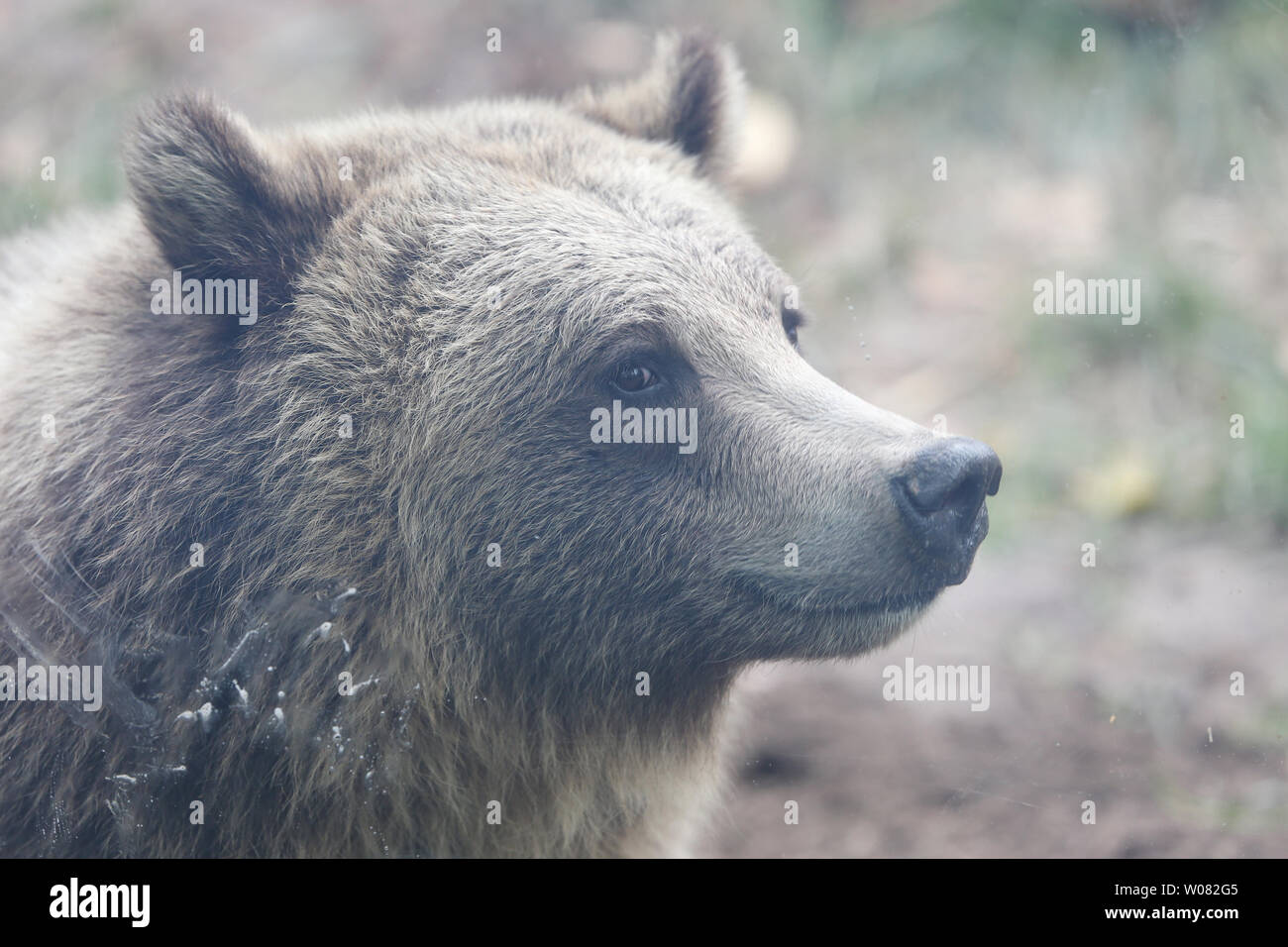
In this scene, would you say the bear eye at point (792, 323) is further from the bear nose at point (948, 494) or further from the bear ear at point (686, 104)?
the bear nose at point (948, 494)

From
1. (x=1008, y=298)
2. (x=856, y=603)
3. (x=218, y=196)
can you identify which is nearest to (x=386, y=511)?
(x=218, y=196)

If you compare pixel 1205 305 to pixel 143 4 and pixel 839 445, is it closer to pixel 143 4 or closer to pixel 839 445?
pixel 839 445

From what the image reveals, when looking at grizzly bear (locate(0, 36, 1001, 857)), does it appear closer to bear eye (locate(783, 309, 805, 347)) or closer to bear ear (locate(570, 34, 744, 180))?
bear eye (locate(783, 309, 805, 347))

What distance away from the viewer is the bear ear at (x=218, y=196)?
3547 millimetres

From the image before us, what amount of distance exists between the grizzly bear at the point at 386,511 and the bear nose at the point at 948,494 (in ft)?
0.06

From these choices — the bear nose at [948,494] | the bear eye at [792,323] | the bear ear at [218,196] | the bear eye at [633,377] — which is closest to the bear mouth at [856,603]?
the bear nose at [948,494]

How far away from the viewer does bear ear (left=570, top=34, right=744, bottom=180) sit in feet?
15.6

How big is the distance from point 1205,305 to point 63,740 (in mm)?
6493

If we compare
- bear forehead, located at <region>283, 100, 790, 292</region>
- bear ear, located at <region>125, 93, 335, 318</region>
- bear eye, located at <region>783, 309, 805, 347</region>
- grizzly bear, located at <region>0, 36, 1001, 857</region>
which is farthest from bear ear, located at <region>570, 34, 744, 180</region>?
bear ear, located at <region>125, 93, 335, 318</region>

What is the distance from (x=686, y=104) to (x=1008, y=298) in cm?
406

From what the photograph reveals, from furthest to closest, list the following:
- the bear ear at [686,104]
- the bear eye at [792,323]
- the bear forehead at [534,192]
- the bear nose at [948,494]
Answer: the bear ear at [686,104], the bear eye at [792,323], the bear forehead at [534,192], the bear nose at [948,494]

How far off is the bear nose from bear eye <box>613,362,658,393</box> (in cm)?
78

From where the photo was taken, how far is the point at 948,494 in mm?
3332

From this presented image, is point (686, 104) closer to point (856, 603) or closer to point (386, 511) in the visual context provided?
point (386, 511)
